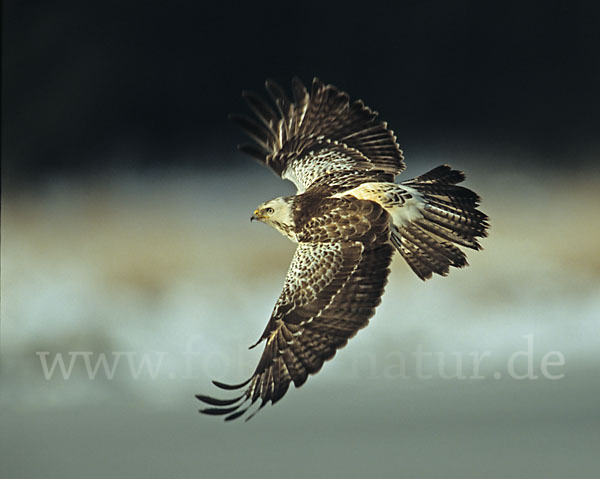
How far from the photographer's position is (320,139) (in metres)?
2.63

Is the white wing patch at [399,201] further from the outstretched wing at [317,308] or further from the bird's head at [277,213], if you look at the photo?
the bird's head at [277,213]

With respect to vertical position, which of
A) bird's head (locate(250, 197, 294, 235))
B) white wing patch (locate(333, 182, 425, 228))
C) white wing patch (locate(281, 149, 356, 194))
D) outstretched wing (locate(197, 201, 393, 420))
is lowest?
outstretched wing (locate(197, 201, 393, 420))

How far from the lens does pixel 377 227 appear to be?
224 centimetres

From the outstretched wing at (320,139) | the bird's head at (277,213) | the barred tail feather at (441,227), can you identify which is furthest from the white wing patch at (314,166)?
the barred tail feather at (441,227)

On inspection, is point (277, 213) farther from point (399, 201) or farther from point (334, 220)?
point (399, 201)

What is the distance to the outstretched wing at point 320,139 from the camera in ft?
8.20

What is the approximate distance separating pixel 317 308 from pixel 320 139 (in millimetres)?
785

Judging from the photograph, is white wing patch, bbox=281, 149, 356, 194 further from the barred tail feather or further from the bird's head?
the barred tail feather

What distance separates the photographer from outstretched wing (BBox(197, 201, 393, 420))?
6.68 feet

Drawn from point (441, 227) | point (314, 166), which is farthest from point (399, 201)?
point (314, 166)

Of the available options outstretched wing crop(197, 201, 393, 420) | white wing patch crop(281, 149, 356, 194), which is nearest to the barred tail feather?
outstretched wing crop(197, 201, 393, 420)

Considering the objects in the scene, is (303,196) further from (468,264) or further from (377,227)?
(468,264)

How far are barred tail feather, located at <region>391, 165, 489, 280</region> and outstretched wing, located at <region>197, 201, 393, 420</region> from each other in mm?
135

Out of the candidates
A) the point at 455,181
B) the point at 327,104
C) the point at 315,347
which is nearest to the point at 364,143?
the point at 327,104
